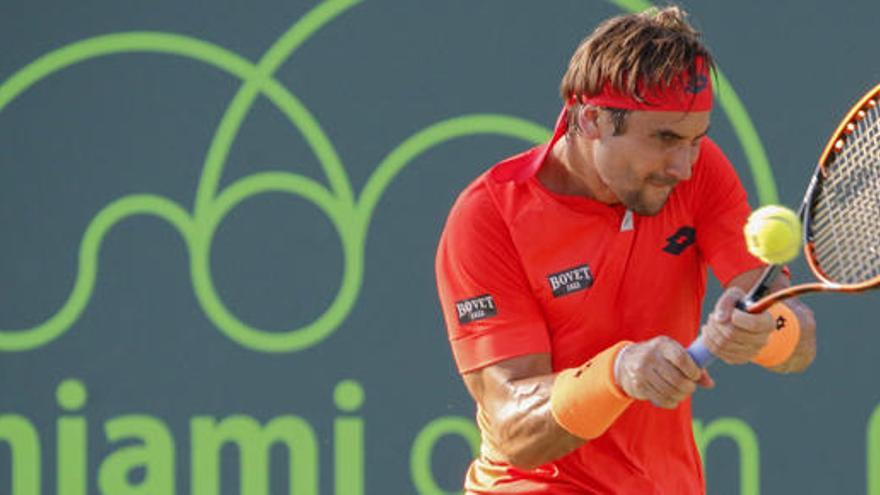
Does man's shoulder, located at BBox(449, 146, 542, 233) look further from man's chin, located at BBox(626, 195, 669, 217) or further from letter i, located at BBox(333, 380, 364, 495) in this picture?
letter i, located at BBox(333, 380, 364, 495)

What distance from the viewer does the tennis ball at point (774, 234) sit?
368 centimetres

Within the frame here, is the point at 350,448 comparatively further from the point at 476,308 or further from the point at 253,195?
the point at 476,308

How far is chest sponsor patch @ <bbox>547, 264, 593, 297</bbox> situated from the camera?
428 centimetres

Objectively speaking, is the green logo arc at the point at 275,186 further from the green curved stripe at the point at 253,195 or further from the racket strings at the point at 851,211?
the racket strings at the point at 851,211

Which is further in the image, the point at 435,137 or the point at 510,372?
the point at 435,137

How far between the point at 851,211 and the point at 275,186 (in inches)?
100

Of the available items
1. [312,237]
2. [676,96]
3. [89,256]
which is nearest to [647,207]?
[676,96]

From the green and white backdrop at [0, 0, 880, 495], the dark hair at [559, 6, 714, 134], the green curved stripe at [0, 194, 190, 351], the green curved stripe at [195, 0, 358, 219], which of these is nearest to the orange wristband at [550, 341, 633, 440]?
the dark hair at [559, 6, 714, 134]

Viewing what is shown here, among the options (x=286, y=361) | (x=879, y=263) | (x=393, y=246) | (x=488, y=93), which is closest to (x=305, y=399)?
(x=286, y=361)

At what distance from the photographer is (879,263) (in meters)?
3.97

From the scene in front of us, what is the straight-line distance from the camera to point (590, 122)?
4.26 meters

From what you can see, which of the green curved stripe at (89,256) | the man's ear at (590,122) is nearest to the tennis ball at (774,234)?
the man's ear at (590,122)

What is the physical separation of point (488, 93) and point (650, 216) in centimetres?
202

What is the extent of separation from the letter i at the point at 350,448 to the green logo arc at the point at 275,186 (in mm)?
218
